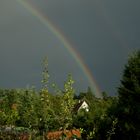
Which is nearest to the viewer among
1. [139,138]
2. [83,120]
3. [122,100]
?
[139,138]

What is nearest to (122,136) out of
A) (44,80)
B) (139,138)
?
(139,138)

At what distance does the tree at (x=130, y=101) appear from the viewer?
26.4 metres

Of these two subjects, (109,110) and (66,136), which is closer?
(66,136)

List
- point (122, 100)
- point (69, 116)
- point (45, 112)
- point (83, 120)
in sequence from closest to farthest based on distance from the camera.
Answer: point (69, 116), point (45, 112), point (122, 100), point (83, 120)

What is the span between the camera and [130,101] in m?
27.3

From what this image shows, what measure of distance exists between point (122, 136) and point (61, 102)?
71.1 feet

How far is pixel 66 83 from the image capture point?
237 inches

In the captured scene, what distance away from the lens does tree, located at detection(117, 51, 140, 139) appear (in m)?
26.4

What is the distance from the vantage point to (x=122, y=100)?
1105 inches

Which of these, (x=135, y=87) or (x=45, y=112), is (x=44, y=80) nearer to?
(x=45, y=112)

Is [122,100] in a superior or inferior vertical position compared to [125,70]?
inferior

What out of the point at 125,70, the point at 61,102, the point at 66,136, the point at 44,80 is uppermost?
the point at 125,70

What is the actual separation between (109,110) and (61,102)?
74.3ft

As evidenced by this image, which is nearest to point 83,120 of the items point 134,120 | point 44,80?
point 134,120
